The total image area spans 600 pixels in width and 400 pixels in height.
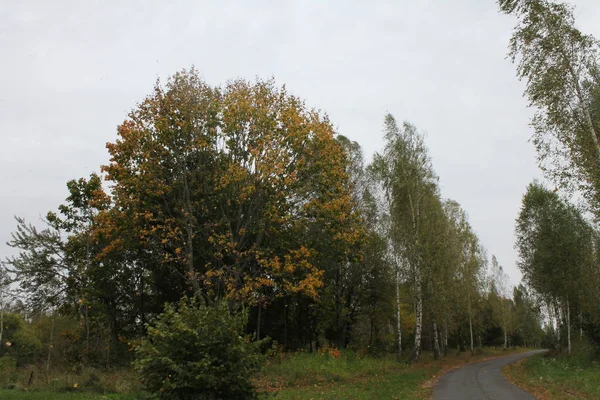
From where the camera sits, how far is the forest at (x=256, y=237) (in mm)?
16047

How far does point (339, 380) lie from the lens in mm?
21297

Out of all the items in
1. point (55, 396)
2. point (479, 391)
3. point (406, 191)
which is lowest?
point (479, 391)

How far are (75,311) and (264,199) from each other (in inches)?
642

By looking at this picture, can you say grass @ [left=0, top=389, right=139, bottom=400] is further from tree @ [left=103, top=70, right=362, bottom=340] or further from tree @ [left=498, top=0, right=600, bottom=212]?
tree @ [left=498, top=0, right=600, bottom=212]

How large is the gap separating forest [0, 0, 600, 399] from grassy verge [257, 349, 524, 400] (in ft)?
5.05

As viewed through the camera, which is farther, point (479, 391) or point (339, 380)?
point (339, 380)

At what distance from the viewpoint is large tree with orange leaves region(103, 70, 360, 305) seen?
2050 centimetres

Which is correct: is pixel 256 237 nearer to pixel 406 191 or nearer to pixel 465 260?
pixel 406 191

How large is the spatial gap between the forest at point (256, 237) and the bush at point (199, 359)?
0.11ft

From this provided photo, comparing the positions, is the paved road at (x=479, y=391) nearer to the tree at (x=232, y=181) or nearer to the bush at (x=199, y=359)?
the tree at (x=232, y=181)

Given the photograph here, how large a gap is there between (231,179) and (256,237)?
12.6ft

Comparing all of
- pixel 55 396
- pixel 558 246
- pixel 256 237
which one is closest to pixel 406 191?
pixel 558 246

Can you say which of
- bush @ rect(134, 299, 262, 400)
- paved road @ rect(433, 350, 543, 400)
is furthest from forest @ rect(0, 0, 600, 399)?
paved road @ rect(433, 350, 543, 400)

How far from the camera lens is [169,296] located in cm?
2867
